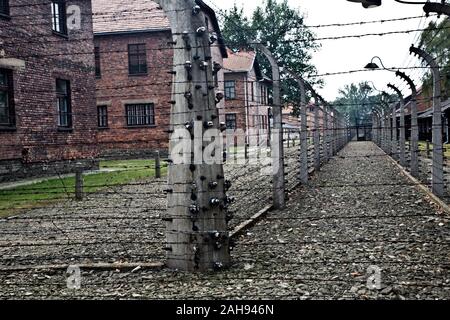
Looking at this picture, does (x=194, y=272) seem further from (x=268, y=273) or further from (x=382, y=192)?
(x=382, y=192)

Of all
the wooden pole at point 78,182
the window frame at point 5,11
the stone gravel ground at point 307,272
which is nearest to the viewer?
the stone gravel ground at point 307,272

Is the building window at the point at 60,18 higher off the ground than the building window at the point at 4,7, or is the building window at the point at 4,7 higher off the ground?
the building window at the point at 60,18

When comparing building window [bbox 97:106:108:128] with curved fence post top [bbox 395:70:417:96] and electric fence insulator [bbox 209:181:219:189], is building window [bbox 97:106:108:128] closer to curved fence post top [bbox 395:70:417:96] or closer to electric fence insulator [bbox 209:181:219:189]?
curved fence post top [bbox 395:70:417:96]

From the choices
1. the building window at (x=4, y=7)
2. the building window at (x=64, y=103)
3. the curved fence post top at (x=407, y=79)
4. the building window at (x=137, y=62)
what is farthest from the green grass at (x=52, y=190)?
the building window at (x=137, y=62)

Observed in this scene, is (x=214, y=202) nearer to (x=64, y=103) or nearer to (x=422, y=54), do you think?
(x=422, y=54)

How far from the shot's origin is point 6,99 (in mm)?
13375

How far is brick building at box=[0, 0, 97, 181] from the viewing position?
43.1ft

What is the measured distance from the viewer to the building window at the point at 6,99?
43.3 ft

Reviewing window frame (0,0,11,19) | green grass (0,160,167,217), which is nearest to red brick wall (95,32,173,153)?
green grass (0,160,167,217)

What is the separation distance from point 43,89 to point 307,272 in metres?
12.4

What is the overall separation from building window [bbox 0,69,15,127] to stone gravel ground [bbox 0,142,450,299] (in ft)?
30.4

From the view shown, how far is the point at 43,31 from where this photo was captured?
49.1 ft

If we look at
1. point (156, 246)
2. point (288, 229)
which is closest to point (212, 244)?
point (156, 246)

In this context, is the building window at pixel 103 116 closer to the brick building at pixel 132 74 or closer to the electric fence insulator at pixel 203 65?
the brick building at pixel 132 74
